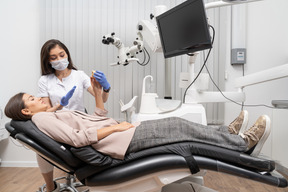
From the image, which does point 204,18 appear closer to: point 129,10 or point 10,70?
point 129,10

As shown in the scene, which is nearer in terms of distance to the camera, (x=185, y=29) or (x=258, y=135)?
(x=258, y=135)

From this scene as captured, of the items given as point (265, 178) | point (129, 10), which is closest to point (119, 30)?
point (129, 10)

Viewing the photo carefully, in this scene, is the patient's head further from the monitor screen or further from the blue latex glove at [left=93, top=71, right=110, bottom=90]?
the monitor screen

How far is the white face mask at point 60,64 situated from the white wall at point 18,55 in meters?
0.92

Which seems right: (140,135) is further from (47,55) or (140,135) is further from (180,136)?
(47,55)

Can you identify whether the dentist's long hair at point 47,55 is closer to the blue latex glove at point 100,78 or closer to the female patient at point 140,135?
the blue latex glove at point 100,78

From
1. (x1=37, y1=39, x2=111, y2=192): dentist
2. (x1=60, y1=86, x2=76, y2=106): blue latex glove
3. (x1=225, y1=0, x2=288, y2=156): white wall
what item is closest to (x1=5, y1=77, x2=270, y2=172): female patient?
(x1=60, y1=86, x2=76, y2=106): blue latex glove

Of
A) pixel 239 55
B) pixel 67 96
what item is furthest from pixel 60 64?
pixel 239 55

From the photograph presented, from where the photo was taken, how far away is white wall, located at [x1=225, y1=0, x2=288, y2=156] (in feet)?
7.92

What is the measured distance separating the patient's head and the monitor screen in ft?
3.35

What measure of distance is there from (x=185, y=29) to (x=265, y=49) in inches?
50.0

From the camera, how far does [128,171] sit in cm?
97

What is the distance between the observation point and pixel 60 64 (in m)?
1.80

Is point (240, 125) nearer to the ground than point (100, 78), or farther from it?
nearer to the ground
